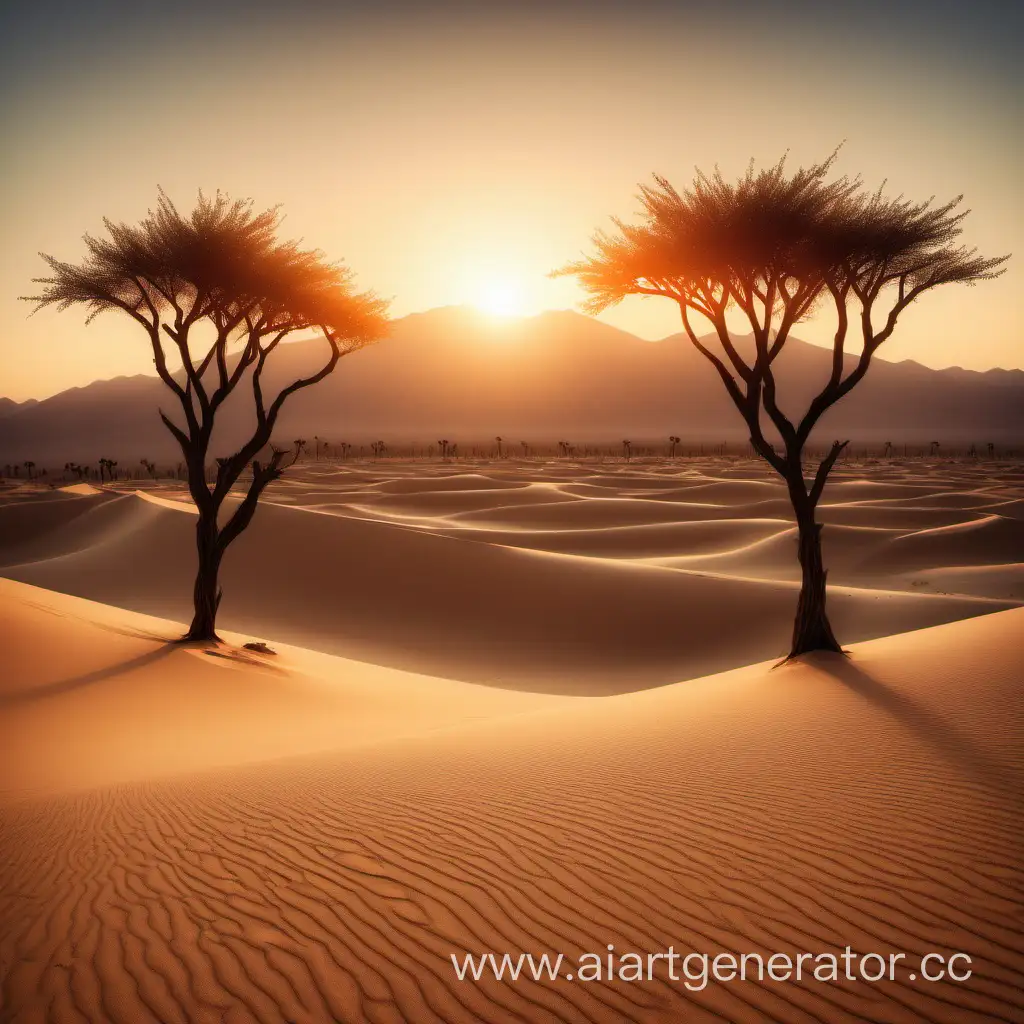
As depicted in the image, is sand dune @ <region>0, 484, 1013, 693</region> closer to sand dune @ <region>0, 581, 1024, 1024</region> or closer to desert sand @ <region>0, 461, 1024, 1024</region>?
desert sand @ <region>0, 461, 1024, 1024</region>

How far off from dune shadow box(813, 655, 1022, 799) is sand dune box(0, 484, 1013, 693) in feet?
17.4

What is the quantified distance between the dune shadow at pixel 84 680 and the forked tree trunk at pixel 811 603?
9150 mm

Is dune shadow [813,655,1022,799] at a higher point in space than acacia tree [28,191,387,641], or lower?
lower

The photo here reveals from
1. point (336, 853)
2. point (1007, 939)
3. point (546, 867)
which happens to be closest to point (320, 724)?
point (336, 853)

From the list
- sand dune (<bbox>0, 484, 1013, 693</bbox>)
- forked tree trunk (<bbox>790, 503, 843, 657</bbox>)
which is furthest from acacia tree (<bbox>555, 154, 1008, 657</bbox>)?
sand dune (<bbox>0, 484, 1013, 693</bbox>)

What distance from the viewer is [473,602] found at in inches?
702

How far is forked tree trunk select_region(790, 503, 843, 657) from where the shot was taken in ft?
32.5

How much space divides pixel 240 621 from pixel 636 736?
12.7 meters

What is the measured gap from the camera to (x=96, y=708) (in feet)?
27.4

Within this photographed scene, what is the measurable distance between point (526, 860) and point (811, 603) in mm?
7341

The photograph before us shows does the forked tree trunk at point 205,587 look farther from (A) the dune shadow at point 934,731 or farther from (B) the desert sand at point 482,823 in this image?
(A) the dune shadow at point 934,731

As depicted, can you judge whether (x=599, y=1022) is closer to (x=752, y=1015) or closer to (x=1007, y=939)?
(x=752, y=1015)

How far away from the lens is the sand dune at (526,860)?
2.93 m

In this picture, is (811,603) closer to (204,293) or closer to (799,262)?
(799,262)
